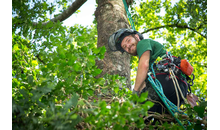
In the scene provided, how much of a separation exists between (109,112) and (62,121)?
0.83 ft

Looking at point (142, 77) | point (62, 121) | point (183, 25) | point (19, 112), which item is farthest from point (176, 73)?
point (183, 25)

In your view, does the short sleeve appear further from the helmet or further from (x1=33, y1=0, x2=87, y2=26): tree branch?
(x1=33, y1=0, x2=87, y2=26): tree branch

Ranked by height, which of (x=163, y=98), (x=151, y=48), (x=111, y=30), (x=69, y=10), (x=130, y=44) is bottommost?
(x=163, y=98)

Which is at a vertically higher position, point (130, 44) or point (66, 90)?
point (130, 44)

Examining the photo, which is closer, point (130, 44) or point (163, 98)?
point (163, 98)

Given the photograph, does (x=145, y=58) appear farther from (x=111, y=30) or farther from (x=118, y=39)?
(x=111, y=30)

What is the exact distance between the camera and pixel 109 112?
2.96 ft

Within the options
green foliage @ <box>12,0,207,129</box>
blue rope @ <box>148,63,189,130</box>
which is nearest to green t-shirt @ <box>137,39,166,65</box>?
blue rope @ <box>148,63,189,130</box>

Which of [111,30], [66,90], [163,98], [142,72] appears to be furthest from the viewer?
[111,30]

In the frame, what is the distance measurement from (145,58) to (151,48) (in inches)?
7.1

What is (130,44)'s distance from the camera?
252 cm

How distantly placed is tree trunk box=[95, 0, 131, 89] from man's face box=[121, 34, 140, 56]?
159 millimetres

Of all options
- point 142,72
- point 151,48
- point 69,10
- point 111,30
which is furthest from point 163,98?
point 69,10

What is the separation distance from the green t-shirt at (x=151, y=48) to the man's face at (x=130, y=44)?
139 mm
